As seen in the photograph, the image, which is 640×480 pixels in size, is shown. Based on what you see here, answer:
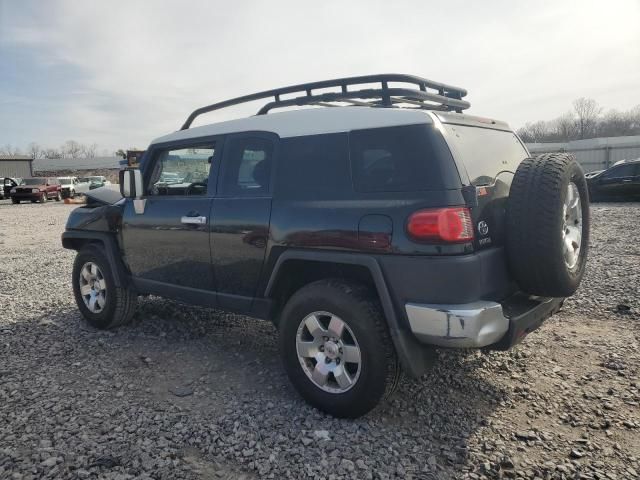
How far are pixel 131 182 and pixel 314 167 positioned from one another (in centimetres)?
195

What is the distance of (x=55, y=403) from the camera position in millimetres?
3461

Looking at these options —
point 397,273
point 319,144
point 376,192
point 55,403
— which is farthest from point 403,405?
point 55,403

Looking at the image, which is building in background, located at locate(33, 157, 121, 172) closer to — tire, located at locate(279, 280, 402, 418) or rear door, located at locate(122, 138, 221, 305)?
rear door, located at locate(122, 138, 221, 305)

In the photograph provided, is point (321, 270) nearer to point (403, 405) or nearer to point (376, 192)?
point (376, 192)

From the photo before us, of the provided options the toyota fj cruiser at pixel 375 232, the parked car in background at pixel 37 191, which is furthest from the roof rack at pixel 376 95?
the parked car in background at pixel 37 191

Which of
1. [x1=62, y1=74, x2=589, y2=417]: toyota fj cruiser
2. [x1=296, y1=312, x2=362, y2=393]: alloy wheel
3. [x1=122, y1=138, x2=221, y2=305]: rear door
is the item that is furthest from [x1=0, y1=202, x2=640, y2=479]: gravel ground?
[x1=122, y1=138, x2=221, y2=305]: rear door

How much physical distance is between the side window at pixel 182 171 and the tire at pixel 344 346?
1456 millimetres

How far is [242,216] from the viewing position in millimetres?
3629

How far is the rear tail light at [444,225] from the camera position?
2.74 m

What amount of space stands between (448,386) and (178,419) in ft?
6.24

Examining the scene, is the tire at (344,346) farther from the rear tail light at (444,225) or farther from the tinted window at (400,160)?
the tinted window at (400,160)

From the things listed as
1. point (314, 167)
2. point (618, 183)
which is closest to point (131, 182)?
point (314, 167)

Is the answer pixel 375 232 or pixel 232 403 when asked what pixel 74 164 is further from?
pixel 375 232

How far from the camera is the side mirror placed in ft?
14.3
